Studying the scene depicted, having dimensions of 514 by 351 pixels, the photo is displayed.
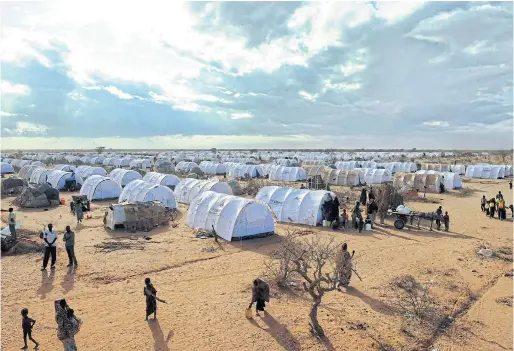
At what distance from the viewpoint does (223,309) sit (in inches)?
406

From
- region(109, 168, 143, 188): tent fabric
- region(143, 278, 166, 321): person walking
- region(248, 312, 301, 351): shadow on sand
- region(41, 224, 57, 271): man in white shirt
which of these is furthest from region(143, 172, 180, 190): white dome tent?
region(248, 312, 301, 351): shadow on sand

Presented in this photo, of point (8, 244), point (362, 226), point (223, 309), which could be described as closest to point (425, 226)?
point (362, 226)

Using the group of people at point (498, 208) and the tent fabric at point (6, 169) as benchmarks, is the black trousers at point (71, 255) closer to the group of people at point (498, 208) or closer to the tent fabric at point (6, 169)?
the group of people at point (498, 208)

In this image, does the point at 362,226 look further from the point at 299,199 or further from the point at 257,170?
the point at 257,170

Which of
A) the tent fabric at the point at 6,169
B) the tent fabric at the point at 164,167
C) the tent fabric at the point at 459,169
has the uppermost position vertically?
the tent fabric at the point at 459,169

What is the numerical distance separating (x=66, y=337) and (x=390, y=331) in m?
7.72

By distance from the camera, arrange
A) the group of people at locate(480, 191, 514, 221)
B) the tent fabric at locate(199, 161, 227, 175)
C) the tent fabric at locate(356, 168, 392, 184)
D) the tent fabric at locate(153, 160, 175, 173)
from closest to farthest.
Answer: the group of people at locate(480, 191, 514, 221) < the tent fabric at locate(356, 168, 392, 184) < the tent fabric at locate(199, 161, 227, 175) < the tent fabric at locate(153, 160, 175, 173)

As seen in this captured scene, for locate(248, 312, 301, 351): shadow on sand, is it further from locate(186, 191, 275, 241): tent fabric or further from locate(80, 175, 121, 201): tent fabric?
locate(80, 175, 121, 201): tent fabric

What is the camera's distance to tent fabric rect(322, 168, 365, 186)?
141 feet

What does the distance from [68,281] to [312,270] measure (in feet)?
28.9

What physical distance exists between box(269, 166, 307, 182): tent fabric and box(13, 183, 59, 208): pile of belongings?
28820 millimetres

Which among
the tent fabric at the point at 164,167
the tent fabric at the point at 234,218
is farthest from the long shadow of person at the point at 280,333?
the tent fabric at the point at 164,167

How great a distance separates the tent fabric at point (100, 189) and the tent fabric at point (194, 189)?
19.6ft

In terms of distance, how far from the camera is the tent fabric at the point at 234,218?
58.6 ft
